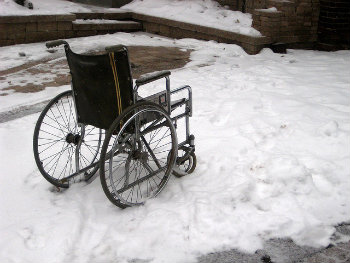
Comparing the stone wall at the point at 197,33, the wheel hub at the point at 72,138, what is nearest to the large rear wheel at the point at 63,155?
the wheel hub at the point at 72,138

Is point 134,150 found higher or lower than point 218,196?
higher

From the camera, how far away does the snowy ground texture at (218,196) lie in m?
2.86

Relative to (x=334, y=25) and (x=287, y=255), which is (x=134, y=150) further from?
(x=334, y=25)

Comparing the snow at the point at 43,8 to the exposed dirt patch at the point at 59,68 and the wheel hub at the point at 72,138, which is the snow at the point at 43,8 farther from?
the wheel hub at the point at 72,138

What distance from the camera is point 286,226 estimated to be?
9.76 feet

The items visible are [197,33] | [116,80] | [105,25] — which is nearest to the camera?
[116,80]

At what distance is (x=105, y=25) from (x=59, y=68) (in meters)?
2.56

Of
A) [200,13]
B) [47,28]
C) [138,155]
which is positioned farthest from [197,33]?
[138,155]

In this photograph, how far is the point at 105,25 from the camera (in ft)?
29.6

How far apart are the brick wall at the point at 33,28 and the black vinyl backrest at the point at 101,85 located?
5203 mm

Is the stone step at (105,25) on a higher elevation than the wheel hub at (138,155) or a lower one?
higher

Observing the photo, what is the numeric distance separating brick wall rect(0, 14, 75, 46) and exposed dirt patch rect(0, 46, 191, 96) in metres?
1.07

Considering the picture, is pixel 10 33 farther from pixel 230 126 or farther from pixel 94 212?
pixel 94 212

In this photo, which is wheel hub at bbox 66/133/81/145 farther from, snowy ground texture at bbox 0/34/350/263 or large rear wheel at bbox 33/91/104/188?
snowy ground texture at bbox 0/34/350/263
